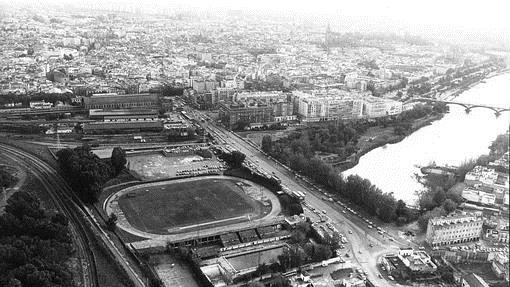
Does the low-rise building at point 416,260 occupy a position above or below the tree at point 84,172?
below

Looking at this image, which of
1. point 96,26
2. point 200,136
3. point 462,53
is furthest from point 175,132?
point 96,26

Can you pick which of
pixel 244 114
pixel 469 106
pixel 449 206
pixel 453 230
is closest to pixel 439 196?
pixel 449 206

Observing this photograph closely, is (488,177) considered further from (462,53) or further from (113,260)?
(462,53)

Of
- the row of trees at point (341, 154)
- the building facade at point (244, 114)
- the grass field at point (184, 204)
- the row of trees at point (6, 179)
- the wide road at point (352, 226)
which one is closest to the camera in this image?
the wide road at point (352, 226)

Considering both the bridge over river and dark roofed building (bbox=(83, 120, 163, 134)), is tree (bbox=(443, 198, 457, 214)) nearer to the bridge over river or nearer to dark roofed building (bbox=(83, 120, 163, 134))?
the bridge over river

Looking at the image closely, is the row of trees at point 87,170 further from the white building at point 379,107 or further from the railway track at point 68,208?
the white building at point 379,107

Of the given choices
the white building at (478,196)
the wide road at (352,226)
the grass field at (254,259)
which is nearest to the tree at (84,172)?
the grass field at (254,259)
